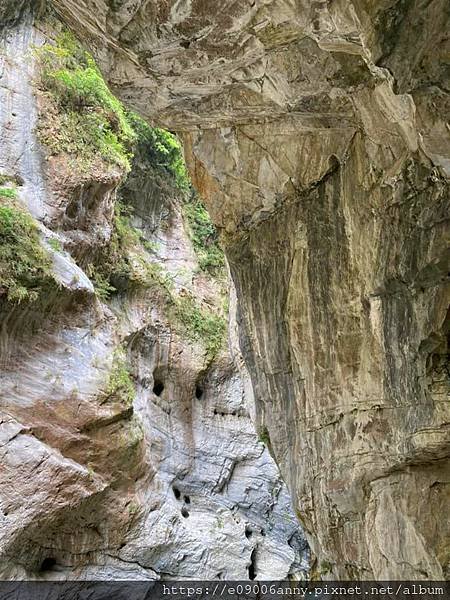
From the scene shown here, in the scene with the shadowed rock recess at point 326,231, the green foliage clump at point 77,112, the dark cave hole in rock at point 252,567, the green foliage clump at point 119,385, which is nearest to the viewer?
the shadowed rock recess at point 326,231

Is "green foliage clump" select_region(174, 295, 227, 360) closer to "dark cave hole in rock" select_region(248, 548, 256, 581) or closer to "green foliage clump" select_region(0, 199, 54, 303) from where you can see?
"dark cave hole in rock" select_region(248, 548, 256, 581)

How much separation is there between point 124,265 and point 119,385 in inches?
157

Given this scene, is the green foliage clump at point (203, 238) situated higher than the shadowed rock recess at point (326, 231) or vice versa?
the green foliage clump at point (203, 238)

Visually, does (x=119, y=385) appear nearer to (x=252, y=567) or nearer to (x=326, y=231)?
(x=252, y=567)

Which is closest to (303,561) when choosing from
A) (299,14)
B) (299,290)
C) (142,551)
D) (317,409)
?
(142,551)

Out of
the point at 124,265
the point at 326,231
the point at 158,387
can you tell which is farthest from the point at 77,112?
the point at 326,231

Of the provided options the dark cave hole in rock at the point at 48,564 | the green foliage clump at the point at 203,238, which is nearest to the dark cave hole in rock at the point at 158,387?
the green foliage clump at the point at 203,238

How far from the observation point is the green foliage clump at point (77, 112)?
12695mm

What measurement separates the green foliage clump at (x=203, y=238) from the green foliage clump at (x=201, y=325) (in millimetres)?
1855

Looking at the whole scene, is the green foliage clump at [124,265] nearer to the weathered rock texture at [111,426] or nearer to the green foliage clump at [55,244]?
the weathered rock texture at [111,426]

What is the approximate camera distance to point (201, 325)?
14.8 meters

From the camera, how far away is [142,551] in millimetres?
11164

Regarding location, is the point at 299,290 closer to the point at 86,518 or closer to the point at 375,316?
the point at 375,316

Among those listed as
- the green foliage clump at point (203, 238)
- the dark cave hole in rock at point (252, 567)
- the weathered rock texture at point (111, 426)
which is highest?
the green foliage clump at point (203, 238)
